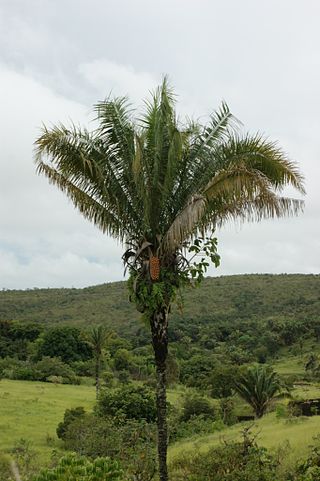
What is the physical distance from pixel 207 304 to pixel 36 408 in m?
49.4

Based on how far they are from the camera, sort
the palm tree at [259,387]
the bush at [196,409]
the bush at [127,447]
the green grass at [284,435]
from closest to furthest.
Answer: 1. the bush at [127,447]
2. the green grass at [284,435]
3. the palm tree at [259,387]
4. the bush at [196,409]

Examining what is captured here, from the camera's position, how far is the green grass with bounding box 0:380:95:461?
2958cm

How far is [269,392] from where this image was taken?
29.4m

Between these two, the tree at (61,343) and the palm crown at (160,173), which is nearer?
the palm crown at (160,173)

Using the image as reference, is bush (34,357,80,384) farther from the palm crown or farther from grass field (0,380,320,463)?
the palm crown

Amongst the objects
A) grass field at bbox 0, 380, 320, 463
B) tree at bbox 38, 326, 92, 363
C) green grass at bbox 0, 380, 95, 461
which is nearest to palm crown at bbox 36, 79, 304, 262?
grass field at bbox 0, 380, 320, 463

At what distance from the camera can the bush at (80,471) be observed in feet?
25.7

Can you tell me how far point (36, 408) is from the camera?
37.2 meters

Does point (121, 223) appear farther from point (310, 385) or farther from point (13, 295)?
point (13, 295)

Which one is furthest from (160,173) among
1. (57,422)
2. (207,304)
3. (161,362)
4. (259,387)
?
(207,304)

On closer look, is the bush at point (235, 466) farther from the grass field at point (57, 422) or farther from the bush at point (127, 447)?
the grass field at point (57, 422)

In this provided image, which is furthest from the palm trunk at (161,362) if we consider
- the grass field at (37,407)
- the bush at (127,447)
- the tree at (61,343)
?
the tree at (61,343)

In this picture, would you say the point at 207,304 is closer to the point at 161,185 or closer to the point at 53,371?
the point at 53,371

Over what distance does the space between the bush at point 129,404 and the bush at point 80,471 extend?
23106 mm
